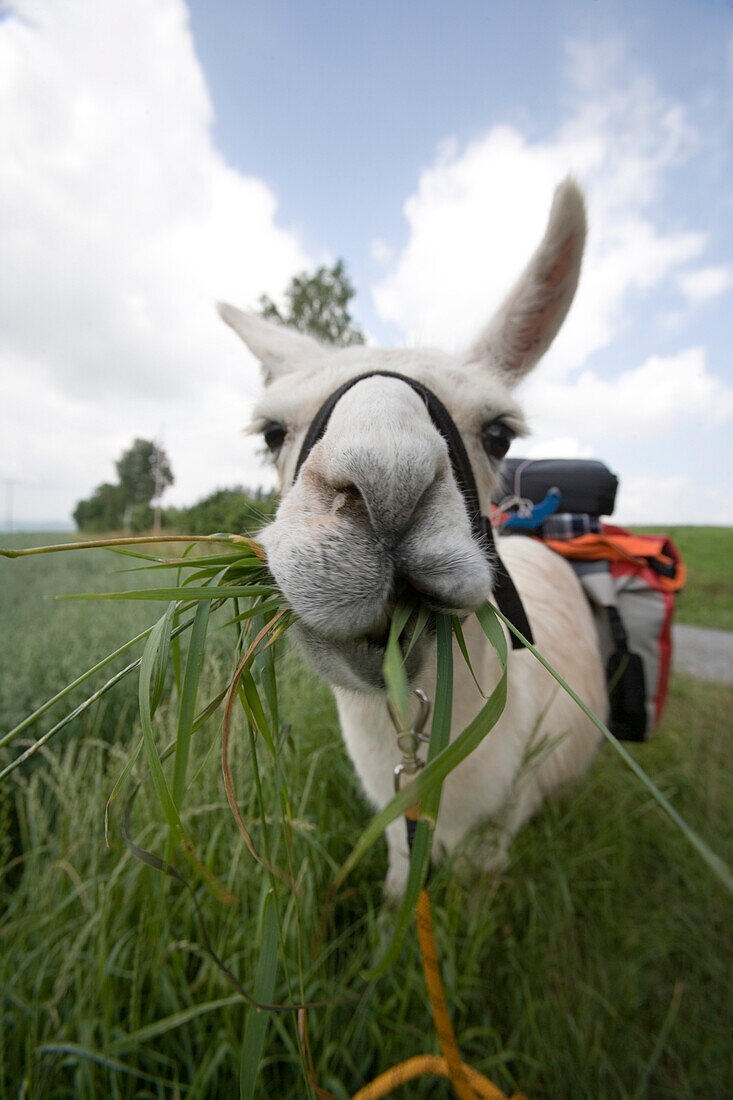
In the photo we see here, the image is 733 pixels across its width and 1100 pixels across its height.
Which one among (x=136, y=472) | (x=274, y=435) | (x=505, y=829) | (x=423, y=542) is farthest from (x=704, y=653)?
(x=136, y=472)

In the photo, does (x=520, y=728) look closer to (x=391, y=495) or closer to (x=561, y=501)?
(x=391, y=495)

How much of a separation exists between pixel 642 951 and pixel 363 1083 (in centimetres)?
123

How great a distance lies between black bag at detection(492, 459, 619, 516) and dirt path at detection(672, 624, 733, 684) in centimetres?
380

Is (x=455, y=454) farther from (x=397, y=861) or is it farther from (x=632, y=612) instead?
(x=632, y=612)

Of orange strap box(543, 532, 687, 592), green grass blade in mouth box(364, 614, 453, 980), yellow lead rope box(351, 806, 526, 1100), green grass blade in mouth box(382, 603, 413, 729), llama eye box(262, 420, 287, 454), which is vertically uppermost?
llama eye box(262, 420, 287, 454)

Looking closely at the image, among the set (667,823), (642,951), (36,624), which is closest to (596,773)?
(667,823)

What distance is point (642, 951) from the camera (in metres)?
1.91

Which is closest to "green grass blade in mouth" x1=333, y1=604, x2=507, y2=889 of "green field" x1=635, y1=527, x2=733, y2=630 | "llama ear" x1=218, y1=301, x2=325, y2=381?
"llama ear" x1=218, y1=301, x2=325, y2=381

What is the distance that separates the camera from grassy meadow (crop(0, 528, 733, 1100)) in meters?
1.33

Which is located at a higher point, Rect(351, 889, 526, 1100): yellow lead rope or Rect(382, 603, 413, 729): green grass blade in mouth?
Rect(382, 603, 413, 729): green grass blade in mouth

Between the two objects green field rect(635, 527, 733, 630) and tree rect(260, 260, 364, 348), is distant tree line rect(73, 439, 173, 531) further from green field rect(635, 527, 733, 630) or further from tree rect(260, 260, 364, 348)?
green field rect(635, 527, 733, 630)

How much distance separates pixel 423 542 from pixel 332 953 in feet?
5.99

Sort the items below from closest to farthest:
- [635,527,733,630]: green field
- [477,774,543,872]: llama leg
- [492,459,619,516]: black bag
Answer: [477,774,543,872]: llama leg, [492,459,619,516]: black bag, [635,527,733,630]: green field

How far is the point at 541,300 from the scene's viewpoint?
5.73 ft
